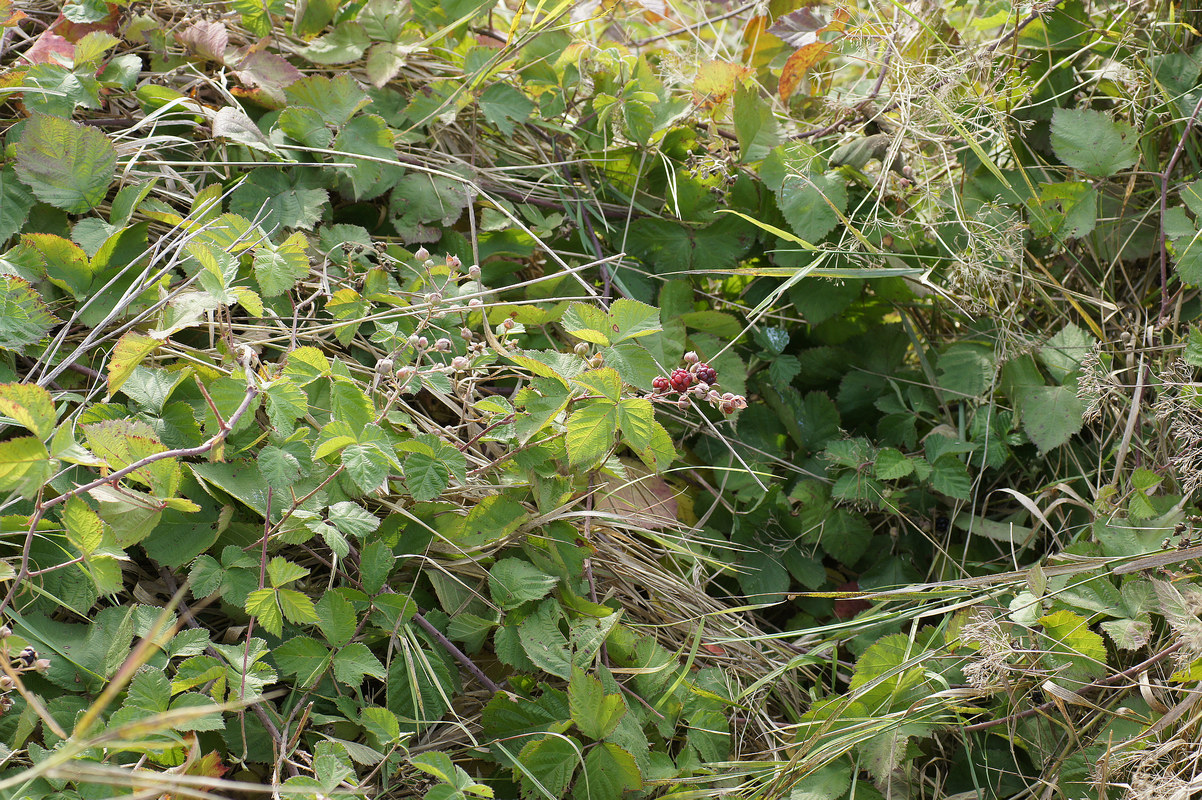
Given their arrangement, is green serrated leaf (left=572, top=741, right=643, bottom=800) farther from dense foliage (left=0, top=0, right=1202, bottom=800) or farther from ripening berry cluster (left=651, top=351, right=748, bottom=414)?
ripening berry cluster (left=651, top=351, right=748, bottom=414)

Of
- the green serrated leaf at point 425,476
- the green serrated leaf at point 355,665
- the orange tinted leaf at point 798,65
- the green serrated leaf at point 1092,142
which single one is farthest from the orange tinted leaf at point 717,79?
the green serrated leaf at point 355,665

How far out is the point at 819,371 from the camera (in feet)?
5.80

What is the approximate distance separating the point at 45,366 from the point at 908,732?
4.44ft

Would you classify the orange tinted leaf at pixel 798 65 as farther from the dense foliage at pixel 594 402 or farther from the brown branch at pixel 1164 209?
the brown branch at pixel 1164 209

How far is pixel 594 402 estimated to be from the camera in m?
1.13

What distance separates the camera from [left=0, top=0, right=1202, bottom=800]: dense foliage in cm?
103

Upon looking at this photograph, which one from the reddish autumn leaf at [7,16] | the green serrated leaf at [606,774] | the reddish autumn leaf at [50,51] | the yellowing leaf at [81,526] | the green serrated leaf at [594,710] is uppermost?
the reddish autumn leaf at [7,16]

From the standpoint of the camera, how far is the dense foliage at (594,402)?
103 centimetres

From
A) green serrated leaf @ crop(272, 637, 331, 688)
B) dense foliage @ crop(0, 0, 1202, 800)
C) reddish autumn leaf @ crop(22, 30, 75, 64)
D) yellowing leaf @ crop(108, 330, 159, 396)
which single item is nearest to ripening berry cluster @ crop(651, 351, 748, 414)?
dense foliage @ crop(0, 0, 1202, 800)

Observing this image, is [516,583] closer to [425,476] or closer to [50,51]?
[425,476]

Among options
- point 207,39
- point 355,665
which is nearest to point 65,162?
point 207,39

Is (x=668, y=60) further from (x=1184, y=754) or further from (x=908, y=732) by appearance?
(x=1184, y=754)

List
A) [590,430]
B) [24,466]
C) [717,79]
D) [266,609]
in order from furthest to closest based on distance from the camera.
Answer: [717,79] → [590,430] → [266,609] → [24,466]

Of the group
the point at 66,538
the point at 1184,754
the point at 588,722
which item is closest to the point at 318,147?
the point at 66,538
